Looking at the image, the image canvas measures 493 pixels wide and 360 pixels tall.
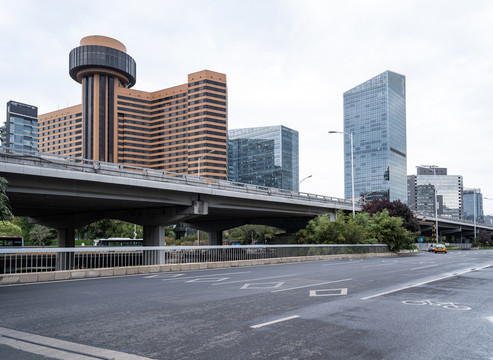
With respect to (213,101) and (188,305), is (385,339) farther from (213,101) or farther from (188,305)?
(213,101)

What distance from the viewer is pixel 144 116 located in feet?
541

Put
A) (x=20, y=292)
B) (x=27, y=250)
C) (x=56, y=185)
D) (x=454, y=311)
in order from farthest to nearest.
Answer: (x=56, y=185), (x=27, y=250), (x=20, y=292), (x=454, y=311)

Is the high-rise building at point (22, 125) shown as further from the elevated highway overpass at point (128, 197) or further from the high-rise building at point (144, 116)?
the elevated highway overpass at point (128, 197)

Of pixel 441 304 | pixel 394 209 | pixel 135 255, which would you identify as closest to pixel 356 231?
A: pixel 394 209

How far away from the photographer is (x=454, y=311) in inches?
348

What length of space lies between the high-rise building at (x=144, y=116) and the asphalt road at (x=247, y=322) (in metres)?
135

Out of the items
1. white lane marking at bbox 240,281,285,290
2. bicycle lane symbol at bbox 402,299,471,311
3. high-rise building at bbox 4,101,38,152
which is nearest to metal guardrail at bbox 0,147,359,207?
white lane marking at bbox 240,281,285,290

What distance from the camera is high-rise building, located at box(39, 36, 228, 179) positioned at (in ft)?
485

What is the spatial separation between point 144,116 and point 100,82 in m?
21.9

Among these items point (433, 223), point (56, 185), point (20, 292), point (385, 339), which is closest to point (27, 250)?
point (20, 292)

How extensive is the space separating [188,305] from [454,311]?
5.69 m

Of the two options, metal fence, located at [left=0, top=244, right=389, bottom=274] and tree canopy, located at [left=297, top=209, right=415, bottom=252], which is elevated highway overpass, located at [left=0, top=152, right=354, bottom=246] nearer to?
tree canopy, located at [left=297, top=209, right=415, bottom=252]

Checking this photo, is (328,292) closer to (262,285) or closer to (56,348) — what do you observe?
(262,285)

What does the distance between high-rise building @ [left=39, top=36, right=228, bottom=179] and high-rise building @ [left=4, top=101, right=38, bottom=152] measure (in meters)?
Result: 46.6
